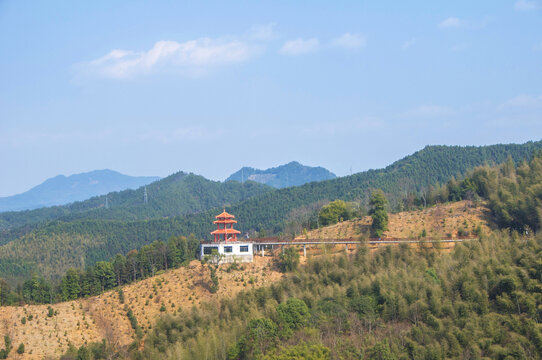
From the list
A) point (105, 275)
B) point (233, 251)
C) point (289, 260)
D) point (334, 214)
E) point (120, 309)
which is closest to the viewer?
point (120, 309)

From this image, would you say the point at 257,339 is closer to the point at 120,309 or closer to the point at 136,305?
the point at 136,305

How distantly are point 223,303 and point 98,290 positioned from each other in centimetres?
1561

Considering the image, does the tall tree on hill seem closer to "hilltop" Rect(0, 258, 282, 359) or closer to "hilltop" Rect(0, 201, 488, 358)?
"hilltop" Rect(0, 201, 488, 358)

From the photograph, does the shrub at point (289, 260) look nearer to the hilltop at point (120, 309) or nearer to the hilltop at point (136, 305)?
the hilltop at point (136, 305)

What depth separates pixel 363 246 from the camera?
Answer: 174 feet

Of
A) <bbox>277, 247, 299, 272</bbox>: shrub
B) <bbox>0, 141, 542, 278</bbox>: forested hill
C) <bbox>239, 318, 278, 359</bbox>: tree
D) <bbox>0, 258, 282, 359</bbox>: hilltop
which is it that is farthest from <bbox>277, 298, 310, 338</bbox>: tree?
<bbox>0, 141, 542, 278</bbox>: forested hill

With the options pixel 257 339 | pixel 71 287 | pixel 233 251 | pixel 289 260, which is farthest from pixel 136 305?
pixel 257 339

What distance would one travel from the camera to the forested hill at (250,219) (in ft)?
377

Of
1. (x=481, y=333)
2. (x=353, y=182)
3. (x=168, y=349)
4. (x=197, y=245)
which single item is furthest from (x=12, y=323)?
(x=353, y=182)

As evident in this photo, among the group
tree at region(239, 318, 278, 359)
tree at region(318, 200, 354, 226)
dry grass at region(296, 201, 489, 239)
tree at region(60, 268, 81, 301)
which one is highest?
tree at region(318, 200, 354, 226)

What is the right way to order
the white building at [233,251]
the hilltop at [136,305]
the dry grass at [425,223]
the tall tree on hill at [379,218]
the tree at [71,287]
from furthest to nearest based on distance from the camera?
the tall tree on hill at [379,218] → the dry grass at [425,223] → the white building at [233,251] → the tree at [71,287] → the hilltop at [136,305]

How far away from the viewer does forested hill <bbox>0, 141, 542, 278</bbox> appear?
4525 inches

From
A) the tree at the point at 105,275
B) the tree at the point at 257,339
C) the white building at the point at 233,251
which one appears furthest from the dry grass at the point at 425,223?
the tree at the point at 257,339

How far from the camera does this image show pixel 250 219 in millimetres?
133000
